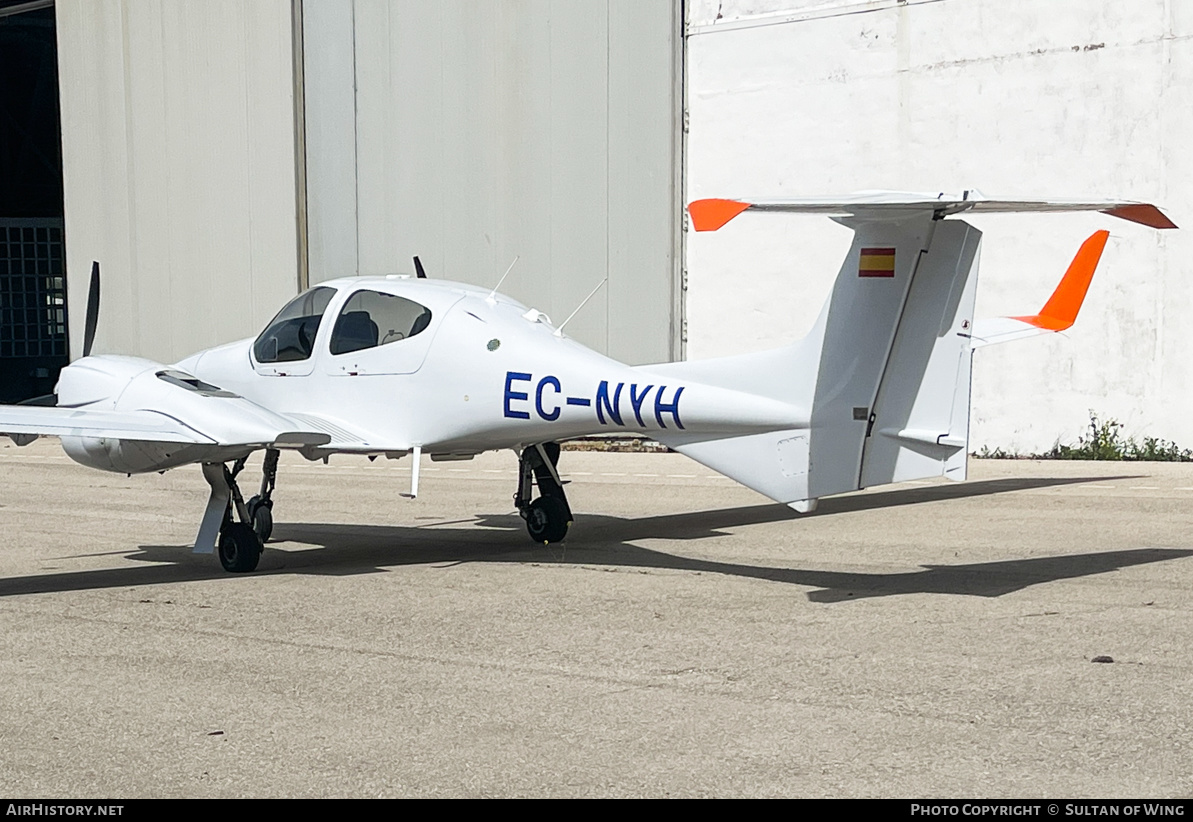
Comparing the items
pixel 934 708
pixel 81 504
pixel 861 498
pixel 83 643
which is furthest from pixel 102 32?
pixel 934 708

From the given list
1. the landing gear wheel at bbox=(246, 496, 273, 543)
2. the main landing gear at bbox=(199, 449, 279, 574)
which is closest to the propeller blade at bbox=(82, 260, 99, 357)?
the main landing gear at bbox=(199, 449, 279, 574)

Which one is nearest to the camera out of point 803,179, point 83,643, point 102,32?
point 83,643

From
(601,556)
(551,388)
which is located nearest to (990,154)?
(601,556)

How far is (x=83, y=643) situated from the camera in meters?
8.91

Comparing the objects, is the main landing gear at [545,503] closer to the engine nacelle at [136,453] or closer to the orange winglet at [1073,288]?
the engine nacelle at [136,453]

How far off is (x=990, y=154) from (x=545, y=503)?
10.6m

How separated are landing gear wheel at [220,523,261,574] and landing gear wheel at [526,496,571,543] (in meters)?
2.51

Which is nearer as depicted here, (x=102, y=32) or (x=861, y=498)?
(x=861, y=498)

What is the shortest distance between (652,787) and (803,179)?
55.9 ft

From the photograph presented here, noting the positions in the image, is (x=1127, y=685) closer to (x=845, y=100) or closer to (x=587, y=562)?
(x=587, y=562)

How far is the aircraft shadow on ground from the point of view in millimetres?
10492

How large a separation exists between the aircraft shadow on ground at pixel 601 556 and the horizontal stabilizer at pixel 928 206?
2.69m

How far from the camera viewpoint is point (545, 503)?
12812mm
